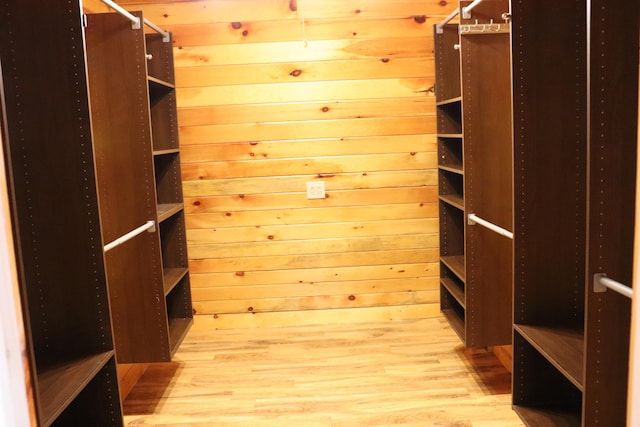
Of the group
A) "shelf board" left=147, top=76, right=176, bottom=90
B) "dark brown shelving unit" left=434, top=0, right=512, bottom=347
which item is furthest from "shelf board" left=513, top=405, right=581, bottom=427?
"shelf board" left=147, top=76, right=176, bottom=90

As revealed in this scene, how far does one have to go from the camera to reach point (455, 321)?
362cm

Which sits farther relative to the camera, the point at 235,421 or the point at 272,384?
the point at 272,384

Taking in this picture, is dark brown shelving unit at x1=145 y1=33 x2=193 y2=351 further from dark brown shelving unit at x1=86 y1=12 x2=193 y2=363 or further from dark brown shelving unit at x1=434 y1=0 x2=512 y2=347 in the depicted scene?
dark brown shelving unit at x1=434 y1=0 x2=512 y2=347

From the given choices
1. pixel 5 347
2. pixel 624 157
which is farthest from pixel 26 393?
pixel 624 157

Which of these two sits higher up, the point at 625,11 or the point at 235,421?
the point at 625,11

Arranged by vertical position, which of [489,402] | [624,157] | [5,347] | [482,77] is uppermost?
[482,77]

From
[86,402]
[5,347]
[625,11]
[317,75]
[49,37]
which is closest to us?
[5,347]

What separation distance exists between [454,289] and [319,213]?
104 centimetres

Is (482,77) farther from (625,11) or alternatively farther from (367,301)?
(367,301)

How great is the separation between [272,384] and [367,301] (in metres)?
1.15

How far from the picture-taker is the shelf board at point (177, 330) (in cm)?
326

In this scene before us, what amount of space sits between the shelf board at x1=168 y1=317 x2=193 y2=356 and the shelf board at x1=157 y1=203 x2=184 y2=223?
26.4 inches

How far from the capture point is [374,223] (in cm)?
414

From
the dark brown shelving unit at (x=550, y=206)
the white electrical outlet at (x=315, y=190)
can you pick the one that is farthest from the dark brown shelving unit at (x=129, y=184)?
the dark brown shelving unit at (x=550, y=206)
